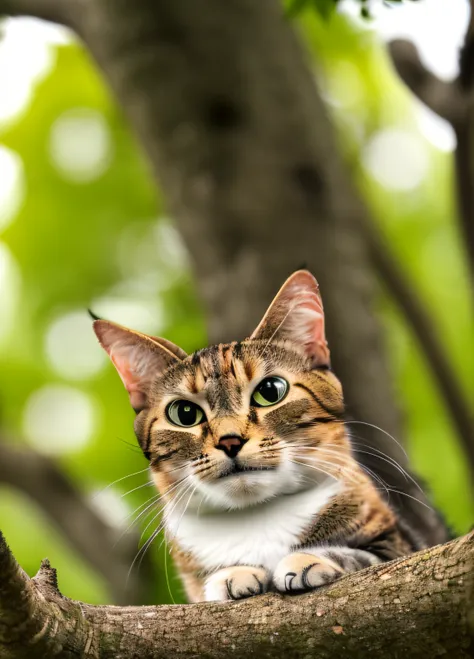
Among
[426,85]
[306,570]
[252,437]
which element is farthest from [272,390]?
[426,85]

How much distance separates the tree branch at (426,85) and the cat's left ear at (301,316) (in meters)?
1.79

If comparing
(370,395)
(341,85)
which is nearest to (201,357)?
(370,395)

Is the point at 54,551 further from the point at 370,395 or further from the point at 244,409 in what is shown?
the point at 244,409

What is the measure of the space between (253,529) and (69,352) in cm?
447

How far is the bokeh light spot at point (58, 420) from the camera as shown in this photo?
7926 mm

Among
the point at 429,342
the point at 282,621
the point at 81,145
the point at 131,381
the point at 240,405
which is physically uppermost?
the point at 81,145

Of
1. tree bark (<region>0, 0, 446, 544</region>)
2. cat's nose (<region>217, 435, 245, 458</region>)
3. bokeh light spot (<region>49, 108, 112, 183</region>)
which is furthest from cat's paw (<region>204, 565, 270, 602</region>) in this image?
bokeh light spot (<region>49, 108, 112, 183</region>)

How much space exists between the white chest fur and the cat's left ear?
393mm

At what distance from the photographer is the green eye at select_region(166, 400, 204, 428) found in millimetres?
2092

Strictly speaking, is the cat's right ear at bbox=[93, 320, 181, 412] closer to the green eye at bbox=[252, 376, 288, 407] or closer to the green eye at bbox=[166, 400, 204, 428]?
the green eye at bbox=[166, 400, 204, 428]

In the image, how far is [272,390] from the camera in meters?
2.12

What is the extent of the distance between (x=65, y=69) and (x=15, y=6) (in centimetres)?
405

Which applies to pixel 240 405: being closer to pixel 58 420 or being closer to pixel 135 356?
pixel 135 356

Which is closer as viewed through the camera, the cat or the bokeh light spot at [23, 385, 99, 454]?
the cat
